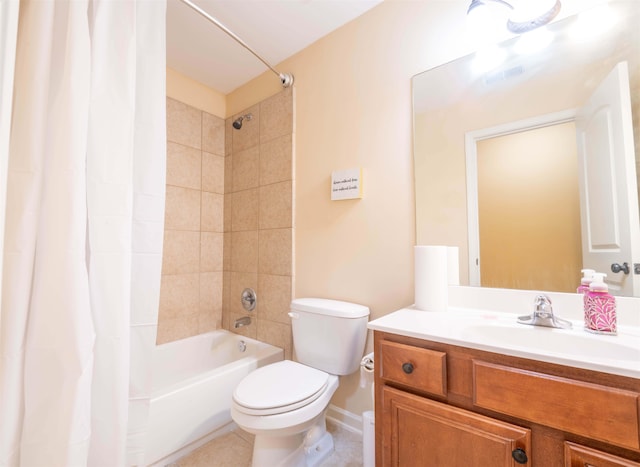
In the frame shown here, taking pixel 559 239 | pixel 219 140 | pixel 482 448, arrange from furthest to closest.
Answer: pixel 219 140 < pixel 559 239 < pixel 482 448

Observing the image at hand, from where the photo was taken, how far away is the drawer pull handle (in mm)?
696

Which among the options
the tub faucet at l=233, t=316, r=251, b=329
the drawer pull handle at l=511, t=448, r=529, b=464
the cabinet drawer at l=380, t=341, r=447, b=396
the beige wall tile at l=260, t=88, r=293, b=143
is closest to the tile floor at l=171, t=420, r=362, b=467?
the tub faucet at l=233, t=316, r=251, b=329

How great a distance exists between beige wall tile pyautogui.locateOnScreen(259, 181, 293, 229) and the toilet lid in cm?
88

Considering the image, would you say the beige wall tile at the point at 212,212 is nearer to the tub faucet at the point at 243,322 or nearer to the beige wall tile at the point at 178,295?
the beige wall tile at the point at 178,295

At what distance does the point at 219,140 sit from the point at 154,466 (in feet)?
6.93

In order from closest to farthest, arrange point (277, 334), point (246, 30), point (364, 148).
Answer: point (364, 148) → point (246, 30) → point (277, 334)

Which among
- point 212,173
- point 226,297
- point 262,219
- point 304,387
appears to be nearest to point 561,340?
point 304,387

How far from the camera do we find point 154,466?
4.19 feet

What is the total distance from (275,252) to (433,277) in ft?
3.57

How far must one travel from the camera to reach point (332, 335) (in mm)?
1396

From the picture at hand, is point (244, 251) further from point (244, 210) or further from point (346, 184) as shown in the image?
point (346, 184)

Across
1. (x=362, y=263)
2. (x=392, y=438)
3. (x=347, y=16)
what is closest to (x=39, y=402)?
(x=392, y=438)

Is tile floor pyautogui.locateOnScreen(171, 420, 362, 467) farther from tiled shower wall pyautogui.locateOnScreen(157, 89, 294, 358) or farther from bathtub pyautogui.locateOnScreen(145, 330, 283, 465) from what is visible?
tiled shower wall pyautogui.locateOnScreen(157, 89, 294, 358)

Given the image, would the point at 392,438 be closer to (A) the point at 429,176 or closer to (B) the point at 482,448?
(B) the point at 482,448
